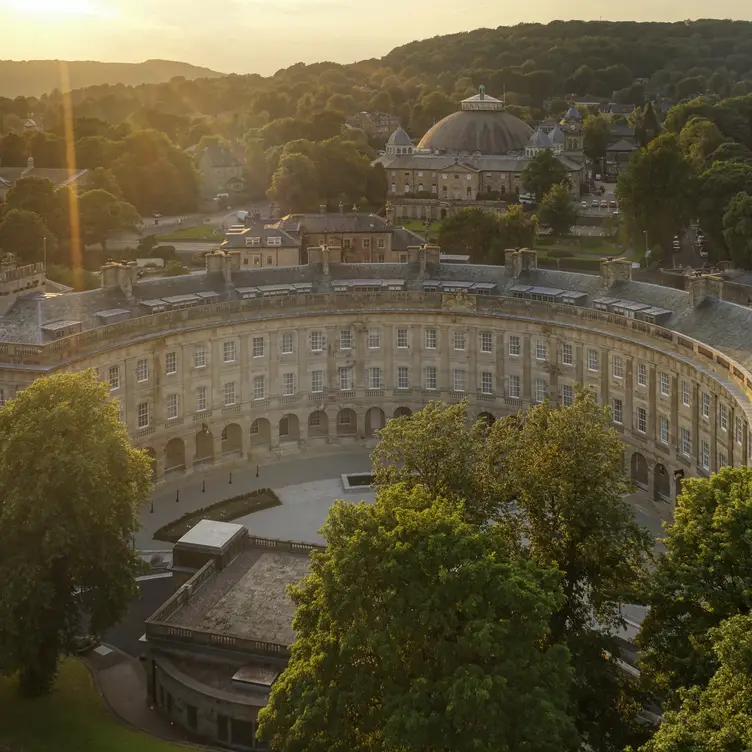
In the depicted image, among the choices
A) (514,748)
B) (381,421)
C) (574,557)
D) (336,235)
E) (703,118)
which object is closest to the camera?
(514,748)

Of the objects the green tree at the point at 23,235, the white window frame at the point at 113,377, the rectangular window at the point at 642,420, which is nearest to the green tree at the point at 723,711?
the rectangular window at the point at 642,420

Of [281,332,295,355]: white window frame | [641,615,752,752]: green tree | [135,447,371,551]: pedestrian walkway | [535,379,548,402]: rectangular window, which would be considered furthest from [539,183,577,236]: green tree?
[641,615,752,752]: green tree

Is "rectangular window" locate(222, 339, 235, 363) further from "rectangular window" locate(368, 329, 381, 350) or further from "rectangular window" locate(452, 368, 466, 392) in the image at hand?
"rectangular window" locate(452, 368, 466, 392)

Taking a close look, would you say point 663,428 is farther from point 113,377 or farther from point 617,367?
point 113,377

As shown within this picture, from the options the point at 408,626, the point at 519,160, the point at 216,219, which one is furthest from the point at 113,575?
the point at 519,160

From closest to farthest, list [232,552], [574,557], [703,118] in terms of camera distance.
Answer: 1. [574,557]
2. [232,552]
3. [703,118]

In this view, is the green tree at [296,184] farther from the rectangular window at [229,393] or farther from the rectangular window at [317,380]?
the rectangular window at [229,393]

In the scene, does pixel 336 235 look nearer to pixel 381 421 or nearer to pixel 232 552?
pixel 381 421
